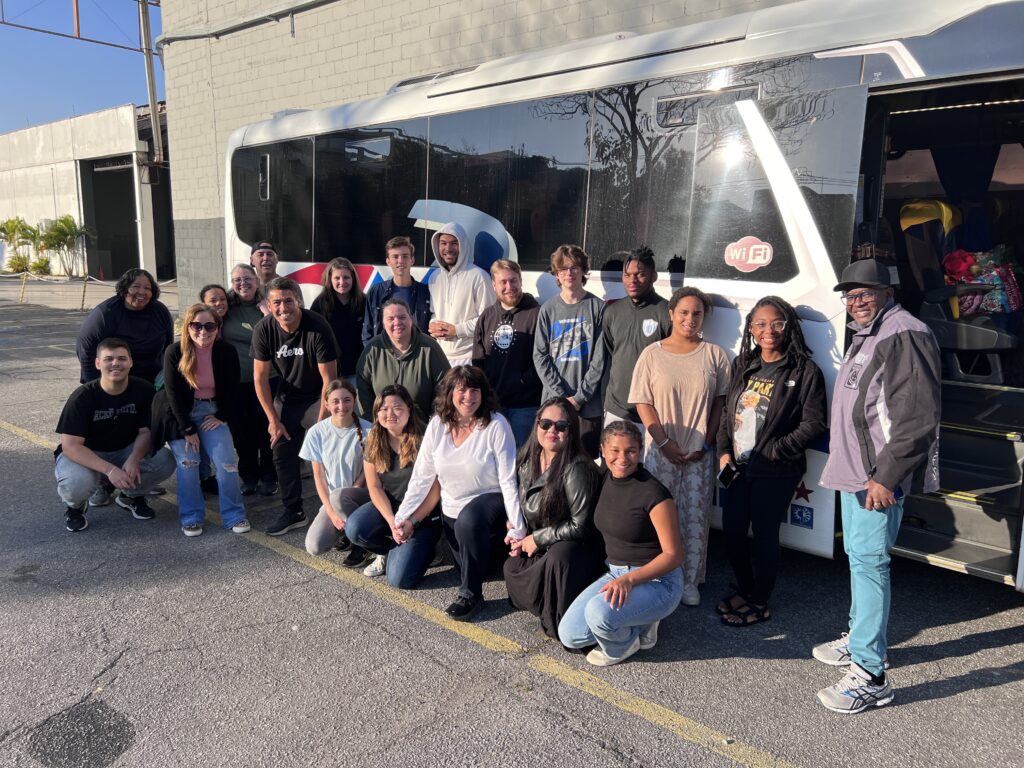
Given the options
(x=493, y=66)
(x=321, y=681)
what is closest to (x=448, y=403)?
(x=321, y=681)

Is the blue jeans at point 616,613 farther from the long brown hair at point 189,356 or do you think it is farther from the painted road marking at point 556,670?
the long brown hair at point 189,356

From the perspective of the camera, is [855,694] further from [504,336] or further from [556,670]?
[504,336]

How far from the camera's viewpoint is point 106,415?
17.1ft

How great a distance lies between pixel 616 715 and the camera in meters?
3.05

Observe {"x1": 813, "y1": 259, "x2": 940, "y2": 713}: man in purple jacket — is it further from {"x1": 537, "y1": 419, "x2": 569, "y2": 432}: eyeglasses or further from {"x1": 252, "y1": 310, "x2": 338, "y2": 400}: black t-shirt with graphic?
{"x1": 252, "y1": 310, "x2": 338, "y2": 400}: black t-shirt with graphic

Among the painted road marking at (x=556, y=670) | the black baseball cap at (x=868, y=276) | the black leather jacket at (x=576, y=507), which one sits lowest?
the painted road marking at (x=556, y=670)

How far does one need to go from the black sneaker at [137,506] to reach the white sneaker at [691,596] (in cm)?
374

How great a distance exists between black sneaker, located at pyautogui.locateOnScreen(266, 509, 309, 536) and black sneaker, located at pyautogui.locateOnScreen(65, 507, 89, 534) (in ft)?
4.19

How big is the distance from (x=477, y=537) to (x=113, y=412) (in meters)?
2.93

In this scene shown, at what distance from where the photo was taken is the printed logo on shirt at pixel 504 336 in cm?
482

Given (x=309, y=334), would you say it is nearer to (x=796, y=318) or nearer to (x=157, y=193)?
(x=796, y=318)

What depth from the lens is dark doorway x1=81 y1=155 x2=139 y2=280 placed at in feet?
103

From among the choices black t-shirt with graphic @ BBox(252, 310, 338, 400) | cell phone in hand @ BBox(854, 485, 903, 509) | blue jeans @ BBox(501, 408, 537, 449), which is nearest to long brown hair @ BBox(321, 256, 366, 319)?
black t-shirt with graphic @ BBox(252, 310, 338, 400)

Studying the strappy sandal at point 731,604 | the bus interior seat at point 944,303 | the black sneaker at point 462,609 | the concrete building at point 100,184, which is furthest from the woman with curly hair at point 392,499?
the concrete building at point 100,184
